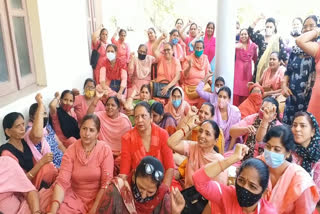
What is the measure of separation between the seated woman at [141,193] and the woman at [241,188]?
255 mm

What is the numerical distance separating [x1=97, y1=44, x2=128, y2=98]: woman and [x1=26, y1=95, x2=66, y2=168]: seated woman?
1.73 meters

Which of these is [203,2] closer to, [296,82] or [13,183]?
[296,82]

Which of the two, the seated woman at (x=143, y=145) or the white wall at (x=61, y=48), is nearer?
the seated woman at (x=143, y=145)

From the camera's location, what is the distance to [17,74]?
10.6ft

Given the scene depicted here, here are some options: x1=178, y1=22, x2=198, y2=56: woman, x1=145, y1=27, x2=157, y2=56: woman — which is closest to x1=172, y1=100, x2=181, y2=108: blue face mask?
x1=145, y1=27, x2=157, y2=56: woman

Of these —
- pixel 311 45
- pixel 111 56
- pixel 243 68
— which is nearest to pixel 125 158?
pixel 311 45

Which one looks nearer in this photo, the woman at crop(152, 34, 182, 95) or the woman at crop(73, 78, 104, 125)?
the woman at crop(73, 78, 104, 125)

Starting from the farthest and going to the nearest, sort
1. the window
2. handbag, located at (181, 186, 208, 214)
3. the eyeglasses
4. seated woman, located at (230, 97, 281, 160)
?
the window → seated woman, located at (230, 97, 281, 160) → handbag, located at (181, 186, 208, 214) → the eyeglasses

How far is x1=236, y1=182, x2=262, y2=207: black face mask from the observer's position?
1655 mm

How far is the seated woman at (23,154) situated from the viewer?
7.76 feet

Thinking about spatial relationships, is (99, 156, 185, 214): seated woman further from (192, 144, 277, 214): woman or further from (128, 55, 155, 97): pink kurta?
(128, 55, 155, 97): pink kurta

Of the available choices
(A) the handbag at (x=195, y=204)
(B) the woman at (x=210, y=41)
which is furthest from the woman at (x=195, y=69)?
(A) the handbag at (x=195, y=204)

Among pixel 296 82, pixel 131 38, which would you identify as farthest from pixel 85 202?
pixel 131 38

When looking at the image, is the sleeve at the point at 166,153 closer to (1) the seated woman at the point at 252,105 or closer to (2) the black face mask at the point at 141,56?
(1) the seated woman at the point at 252,105
